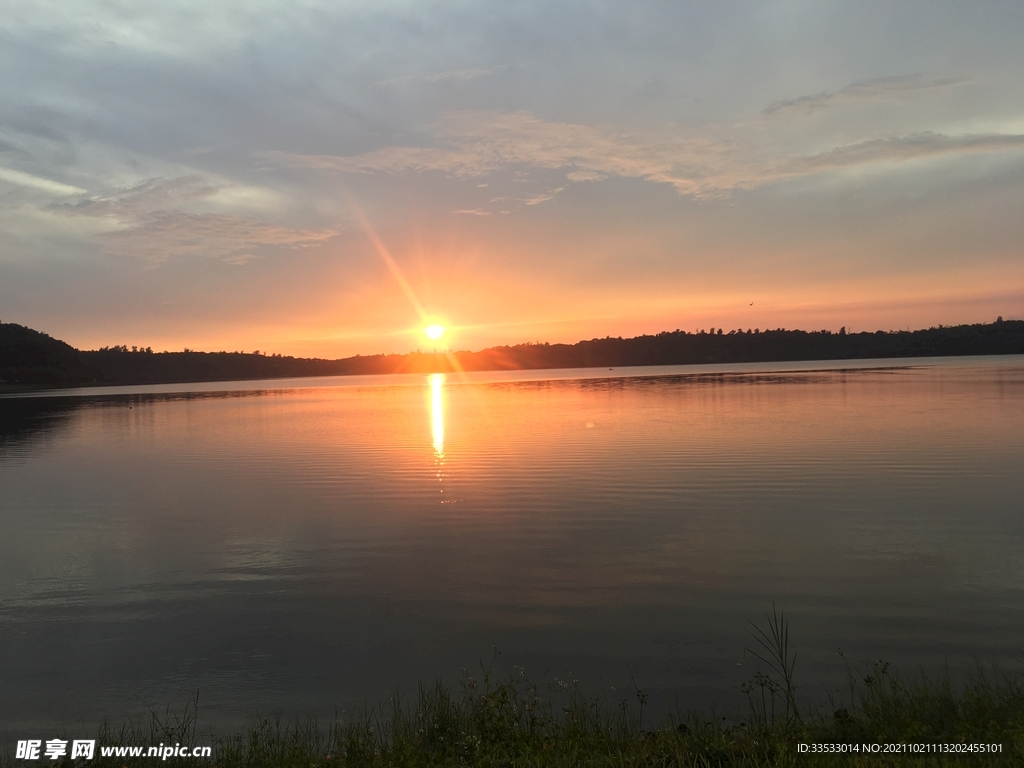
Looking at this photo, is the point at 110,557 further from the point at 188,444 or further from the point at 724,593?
the point at 188,444

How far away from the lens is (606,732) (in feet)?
23.5

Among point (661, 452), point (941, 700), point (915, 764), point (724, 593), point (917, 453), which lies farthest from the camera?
point (661, 452)

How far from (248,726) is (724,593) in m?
7.91

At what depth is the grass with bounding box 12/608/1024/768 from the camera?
6.29m

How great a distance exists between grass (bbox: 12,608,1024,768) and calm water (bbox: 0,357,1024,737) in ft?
2.10

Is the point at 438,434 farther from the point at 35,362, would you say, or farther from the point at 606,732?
the point at 35,362

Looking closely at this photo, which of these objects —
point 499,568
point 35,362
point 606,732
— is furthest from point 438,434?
point 35,362

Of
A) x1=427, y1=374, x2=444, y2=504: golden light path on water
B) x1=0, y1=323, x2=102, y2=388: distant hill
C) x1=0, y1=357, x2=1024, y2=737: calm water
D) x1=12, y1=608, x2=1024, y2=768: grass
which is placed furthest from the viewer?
x1=0, y1=323, x2=102, y2=388: distant hill

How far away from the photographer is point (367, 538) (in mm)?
17094

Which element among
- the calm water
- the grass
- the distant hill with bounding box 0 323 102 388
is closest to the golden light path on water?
the calm water

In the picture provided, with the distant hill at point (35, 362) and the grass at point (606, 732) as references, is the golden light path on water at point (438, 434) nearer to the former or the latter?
the grass at point (606, 732)

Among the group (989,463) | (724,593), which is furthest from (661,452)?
(724,593)

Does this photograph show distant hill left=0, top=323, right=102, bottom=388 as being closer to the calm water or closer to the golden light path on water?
the golden light path on water

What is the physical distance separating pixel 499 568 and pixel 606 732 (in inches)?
279
